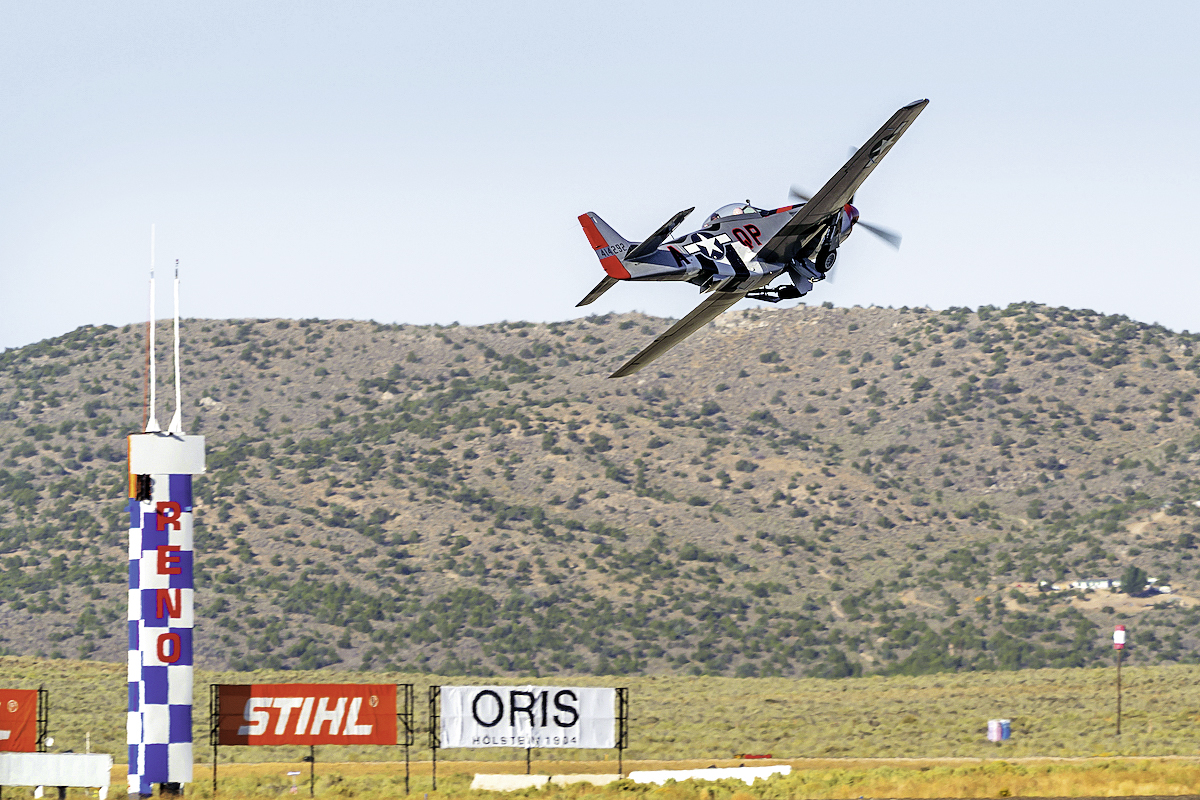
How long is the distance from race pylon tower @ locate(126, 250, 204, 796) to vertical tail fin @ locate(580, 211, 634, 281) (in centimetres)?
1315

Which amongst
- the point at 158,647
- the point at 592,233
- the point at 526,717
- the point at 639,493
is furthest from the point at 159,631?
the point at 639,493

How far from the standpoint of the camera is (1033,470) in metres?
142

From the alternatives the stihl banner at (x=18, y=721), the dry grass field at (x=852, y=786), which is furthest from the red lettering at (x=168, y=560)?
the stihl banner at (x=18, y=721)

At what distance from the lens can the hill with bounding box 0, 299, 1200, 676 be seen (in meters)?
114

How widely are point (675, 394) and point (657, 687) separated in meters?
77.1

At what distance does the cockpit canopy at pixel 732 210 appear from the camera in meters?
→ 30.6

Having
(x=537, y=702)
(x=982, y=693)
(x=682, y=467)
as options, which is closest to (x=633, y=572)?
(x=682, y=467)

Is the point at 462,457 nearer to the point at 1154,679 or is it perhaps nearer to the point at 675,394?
the point at 675,394

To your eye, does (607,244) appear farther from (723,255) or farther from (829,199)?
(829,199)

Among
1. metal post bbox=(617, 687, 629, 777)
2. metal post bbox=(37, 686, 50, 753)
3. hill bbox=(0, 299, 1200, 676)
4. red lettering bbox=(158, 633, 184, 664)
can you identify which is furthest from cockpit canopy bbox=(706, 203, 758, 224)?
hill bbox=(0, 299, 1200, 676)

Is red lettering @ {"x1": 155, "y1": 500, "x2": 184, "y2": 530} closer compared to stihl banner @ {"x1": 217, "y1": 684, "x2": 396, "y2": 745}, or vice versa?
red lettering @ {"x1": 155, "y1": 500, "x2": 184, "y2": 530}

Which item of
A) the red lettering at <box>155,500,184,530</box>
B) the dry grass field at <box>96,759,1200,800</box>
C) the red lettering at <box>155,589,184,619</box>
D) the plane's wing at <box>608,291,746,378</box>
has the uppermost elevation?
the plane's wing at <box>608,291,746,378</box>

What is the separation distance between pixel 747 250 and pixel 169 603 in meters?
17.2

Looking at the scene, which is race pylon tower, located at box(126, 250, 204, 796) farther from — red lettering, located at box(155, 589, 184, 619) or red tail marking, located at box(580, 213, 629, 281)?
red tail marking, located at box(580, 213, 629, 281)
